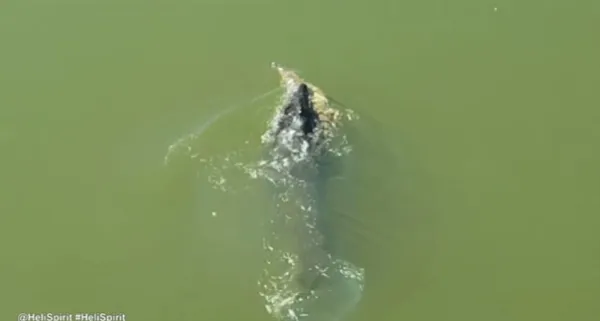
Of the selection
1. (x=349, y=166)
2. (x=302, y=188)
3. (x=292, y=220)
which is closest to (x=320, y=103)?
(x=349, y=166)

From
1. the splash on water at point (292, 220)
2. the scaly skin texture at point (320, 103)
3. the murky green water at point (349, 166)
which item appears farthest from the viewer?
the scaly skin texture at point (320, 103)

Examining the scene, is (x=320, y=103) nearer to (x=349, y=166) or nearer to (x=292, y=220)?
(x=349, y=166)

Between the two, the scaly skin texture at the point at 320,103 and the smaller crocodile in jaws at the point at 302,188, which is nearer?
the smaller crocodile in jaws at the point at 302,188

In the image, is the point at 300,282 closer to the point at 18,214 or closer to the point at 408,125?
the point at 408,125

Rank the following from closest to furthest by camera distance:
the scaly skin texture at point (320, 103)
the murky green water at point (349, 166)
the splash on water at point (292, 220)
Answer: the splash on water at point (292, 220)
the murky green water at point (349, 166)
the scaly skin texture at point (320, 103)

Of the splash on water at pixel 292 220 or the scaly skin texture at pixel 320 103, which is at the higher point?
the scaly skin texture at pixel 320 103

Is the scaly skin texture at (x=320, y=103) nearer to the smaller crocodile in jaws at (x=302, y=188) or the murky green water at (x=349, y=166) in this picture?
the smaller crocodile in jaws at (x=302, y=188)

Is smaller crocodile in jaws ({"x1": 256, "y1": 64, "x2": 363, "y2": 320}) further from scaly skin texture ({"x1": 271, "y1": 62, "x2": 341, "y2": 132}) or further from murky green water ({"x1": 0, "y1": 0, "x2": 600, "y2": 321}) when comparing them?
murky green water ({"x1": 0, "y1": 0, "x2": 600, "y2": 321})

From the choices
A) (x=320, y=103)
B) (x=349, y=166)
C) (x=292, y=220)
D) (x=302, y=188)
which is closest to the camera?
(x=292, y=220)

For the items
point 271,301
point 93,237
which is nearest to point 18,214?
point 93,237

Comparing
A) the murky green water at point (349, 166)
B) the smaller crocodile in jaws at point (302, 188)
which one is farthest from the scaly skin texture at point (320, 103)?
the murky green water at point (349, 166)
